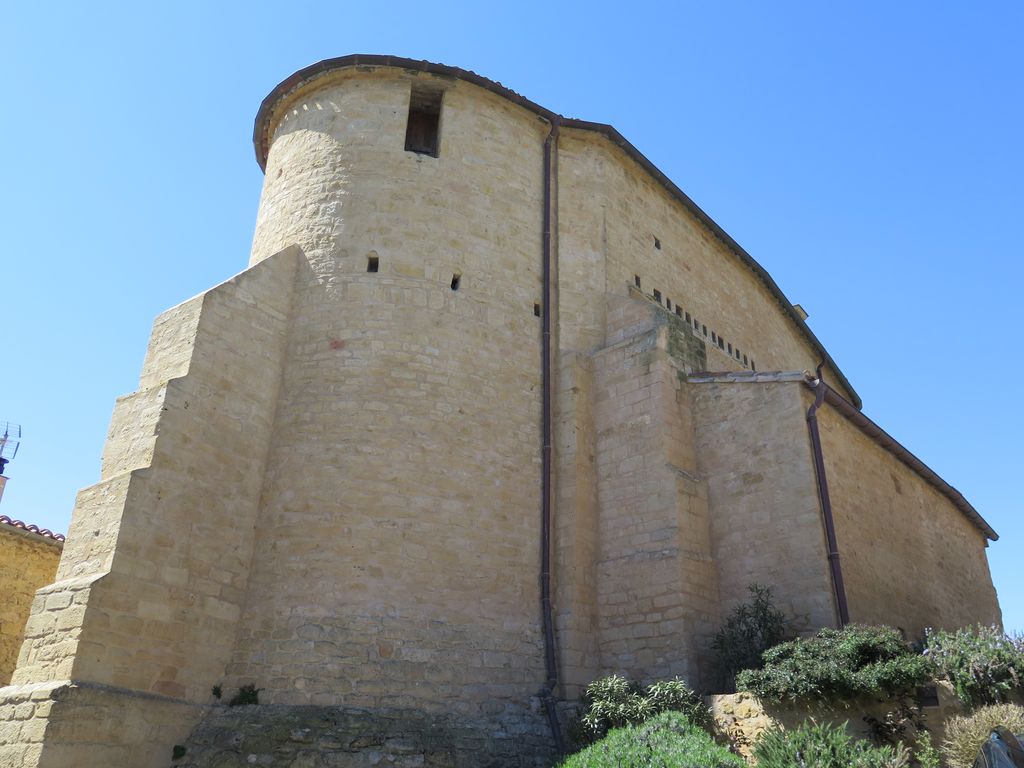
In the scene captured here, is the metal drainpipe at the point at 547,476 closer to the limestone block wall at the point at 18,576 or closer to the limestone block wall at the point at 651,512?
the limestone block wall at the point at 651,512

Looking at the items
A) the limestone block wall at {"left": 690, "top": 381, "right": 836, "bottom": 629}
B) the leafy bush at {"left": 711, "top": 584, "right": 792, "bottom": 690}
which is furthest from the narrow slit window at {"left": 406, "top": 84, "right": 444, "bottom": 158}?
the leafy bush at {"left": 711, "top": 584, "right": 792, "bottom": 690}

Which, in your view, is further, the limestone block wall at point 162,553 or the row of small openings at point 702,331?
the row of small openings at point 702,331

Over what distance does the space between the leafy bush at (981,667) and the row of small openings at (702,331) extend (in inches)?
300

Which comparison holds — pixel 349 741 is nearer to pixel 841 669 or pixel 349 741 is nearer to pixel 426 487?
pixel 426 487

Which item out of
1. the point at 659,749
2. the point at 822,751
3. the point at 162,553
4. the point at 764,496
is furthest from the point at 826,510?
the point at 162,553

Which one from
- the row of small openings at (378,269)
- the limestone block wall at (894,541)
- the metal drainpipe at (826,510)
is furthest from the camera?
the row of small openings at (378,269)

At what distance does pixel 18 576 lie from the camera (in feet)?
44.9

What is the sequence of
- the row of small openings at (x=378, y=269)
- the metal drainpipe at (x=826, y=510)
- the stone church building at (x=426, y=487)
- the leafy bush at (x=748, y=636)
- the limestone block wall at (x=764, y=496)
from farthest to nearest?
the row of small openings at (x=378, y=269), the limestone block wall at (x=764, y=496), the metal drainpipe at (x=826, y=510), the leafy bush at (x=748, y=636), the stone church building at (x=426, y=487)

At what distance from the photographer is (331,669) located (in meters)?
9.62

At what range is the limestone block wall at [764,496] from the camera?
10648 millimetres

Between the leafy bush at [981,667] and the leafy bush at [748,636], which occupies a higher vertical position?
the leafy bush at [748,636]

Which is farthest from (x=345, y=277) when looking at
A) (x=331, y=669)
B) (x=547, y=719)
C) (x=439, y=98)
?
(x=547, y=719)

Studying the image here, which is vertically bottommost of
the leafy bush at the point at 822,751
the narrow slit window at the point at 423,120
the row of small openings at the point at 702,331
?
the leafy bush at the point at 822,751

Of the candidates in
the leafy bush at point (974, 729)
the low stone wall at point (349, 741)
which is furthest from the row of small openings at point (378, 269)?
the leafy bush at point (974, 729)
